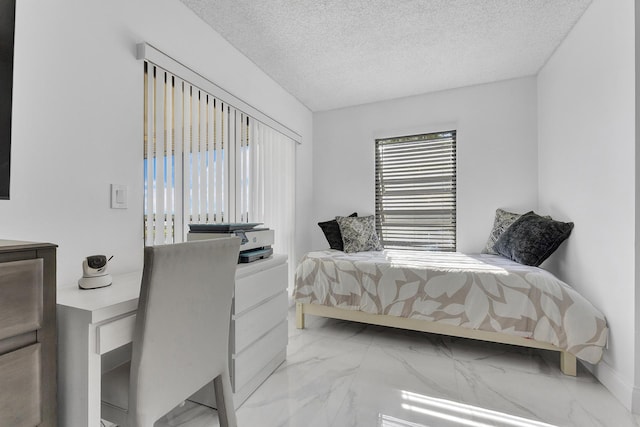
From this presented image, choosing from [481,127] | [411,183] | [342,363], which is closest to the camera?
[342,363]

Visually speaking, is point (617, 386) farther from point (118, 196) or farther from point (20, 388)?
point (118, 196)

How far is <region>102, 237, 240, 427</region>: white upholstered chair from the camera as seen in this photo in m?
0.95

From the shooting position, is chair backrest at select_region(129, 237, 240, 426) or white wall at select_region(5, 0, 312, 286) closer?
chair backrest at select_region(129, 237, 240, 426)

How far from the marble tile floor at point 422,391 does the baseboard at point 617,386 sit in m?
0.03

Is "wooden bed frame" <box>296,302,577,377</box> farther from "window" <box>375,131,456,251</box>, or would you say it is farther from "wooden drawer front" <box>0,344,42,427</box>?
"wooden drawer front" <box>0,344,42,427</box>

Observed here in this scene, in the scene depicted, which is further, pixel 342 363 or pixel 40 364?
pixel 342 363

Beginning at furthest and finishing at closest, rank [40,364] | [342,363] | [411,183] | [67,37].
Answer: [411,183] < [342,363] < [67,37] < [40,364]

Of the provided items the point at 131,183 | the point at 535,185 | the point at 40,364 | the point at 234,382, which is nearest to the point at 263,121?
the point at 131,183

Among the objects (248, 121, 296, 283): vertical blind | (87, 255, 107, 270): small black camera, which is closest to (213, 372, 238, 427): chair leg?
(87, 255, 107, 270): small black camera

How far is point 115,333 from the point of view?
3.22 feet

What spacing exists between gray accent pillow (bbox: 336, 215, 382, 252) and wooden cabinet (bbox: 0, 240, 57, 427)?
8.02 feet

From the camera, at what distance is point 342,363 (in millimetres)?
2049

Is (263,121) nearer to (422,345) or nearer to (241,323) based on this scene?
(241,323)

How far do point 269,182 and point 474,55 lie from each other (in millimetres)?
2190
